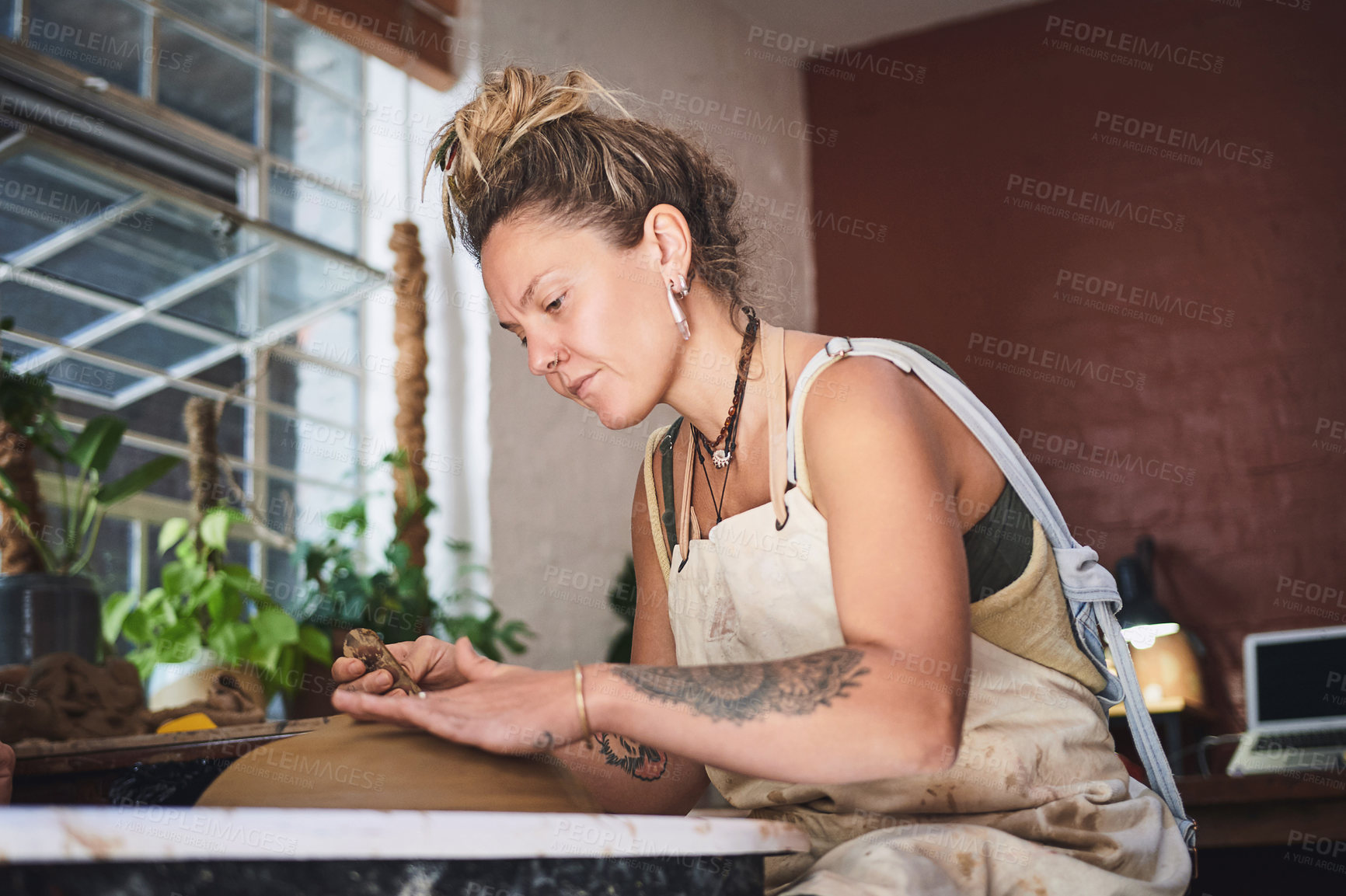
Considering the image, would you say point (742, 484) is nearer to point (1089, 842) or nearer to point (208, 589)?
point (1089, 842)

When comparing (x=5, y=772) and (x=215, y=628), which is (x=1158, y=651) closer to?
(x=215, y=628)

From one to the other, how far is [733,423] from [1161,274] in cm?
330

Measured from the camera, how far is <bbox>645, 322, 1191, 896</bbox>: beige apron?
1.04m

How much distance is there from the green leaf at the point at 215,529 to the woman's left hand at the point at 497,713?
1.73m

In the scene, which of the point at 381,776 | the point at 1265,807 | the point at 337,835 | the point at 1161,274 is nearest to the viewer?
the point at 337,835

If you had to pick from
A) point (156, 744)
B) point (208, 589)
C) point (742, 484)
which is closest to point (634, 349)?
point (742, 484)

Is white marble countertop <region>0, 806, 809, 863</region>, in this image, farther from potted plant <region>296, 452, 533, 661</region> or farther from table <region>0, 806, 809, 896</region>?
potted plant <region>296, 452, 533, 661</region>

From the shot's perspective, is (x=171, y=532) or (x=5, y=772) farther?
(x=171, y=532)

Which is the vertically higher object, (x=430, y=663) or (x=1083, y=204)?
(x=1083, y=204)

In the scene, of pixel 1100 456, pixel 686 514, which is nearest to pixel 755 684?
pixel 686 514

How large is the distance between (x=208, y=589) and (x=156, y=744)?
1.23 meters

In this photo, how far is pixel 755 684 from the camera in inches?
36.7

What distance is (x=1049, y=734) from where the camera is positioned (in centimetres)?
115

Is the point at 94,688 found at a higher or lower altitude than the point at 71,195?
lower
